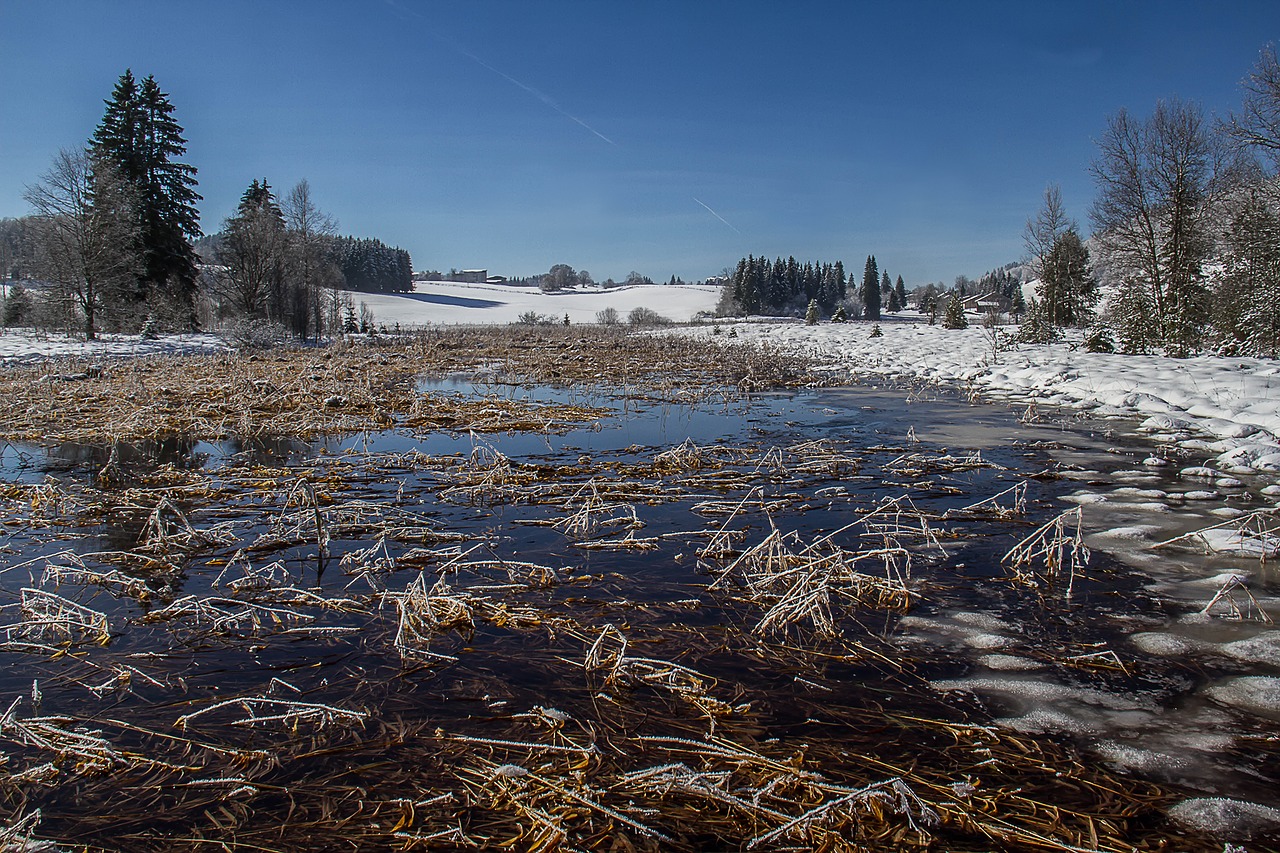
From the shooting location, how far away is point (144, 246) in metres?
32.9

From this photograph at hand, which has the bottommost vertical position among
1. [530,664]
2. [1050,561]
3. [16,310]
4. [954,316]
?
[530,664]

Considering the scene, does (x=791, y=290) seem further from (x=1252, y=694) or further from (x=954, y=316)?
(x=1252, y=694)

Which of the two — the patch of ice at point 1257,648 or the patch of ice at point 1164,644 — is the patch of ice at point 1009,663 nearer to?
the patch of ice at point 1164,644

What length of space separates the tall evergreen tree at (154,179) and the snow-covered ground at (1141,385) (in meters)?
34.2

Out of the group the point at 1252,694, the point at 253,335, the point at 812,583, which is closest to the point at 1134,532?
the point at 1252,694

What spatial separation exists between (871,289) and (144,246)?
89204mm

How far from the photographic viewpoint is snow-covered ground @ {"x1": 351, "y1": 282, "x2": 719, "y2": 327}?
86.4 meters

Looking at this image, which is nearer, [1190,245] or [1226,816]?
[1226,816]

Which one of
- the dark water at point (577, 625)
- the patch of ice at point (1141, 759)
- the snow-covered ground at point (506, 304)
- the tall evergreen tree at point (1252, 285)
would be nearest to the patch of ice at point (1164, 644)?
the dark water at point (577, 625)

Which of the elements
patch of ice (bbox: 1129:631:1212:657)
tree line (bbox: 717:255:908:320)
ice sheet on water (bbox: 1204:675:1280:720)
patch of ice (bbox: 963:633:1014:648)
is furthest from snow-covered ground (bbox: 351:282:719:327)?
ice sheet on water (bbox: 1204:675:1280:720)

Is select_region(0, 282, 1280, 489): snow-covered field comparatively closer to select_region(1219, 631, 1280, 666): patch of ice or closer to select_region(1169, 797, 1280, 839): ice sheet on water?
select_region(1219, 631, 1280, 666): patch of ice

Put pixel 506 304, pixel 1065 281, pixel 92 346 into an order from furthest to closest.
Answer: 1. pixel 506 304
2. pixel 1065 281
3. pixel 92 346

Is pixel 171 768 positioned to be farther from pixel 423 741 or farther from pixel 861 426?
pixel 861 426

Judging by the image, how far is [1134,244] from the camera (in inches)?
929
